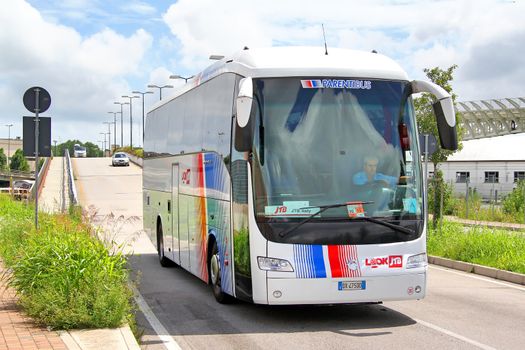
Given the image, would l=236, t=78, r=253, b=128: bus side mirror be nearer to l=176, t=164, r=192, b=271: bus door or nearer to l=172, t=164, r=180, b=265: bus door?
l=176, t=164, r=192, b=271: bus door

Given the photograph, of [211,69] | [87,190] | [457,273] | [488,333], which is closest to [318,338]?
[488,333]

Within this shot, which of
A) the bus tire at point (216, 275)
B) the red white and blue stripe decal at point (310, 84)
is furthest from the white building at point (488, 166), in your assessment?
the red white and blue stripe decal at point (310, 84)

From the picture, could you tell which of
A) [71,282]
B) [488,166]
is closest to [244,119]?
[71,282]

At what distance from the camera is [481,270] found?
1594cm

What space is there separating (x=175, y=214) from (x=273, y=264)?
19.2 feet

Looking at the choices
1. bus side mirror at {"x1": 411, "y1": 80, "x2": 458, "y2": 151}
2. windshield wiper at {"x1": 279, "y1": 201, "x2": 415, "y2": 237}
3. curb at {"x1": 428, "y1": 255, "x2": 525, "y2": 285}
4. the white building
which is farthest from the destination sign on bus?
the white building

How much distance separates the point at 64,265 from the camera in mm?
9664

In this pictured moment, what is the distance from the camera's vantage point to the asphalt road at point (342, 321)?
8.80 metres

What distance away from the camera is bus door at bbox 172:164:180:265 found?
14.9 m

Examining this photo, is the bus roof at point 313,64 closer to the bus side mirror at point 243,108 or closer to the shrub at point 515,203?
the bus side mirror at point 243,108

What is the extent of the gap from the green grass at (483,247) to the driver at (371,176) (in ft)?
20.8

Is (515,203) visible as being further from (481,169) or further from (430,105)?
(481,169)

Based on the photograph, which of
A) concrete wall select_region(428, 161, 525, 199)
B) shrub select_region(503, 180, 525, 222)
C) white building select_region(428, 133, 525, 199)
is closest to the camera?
shrub select_region(503, 180, 525, 222)

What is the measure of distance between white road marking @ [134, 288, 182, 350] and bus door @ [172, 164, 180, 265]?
2.56 m
